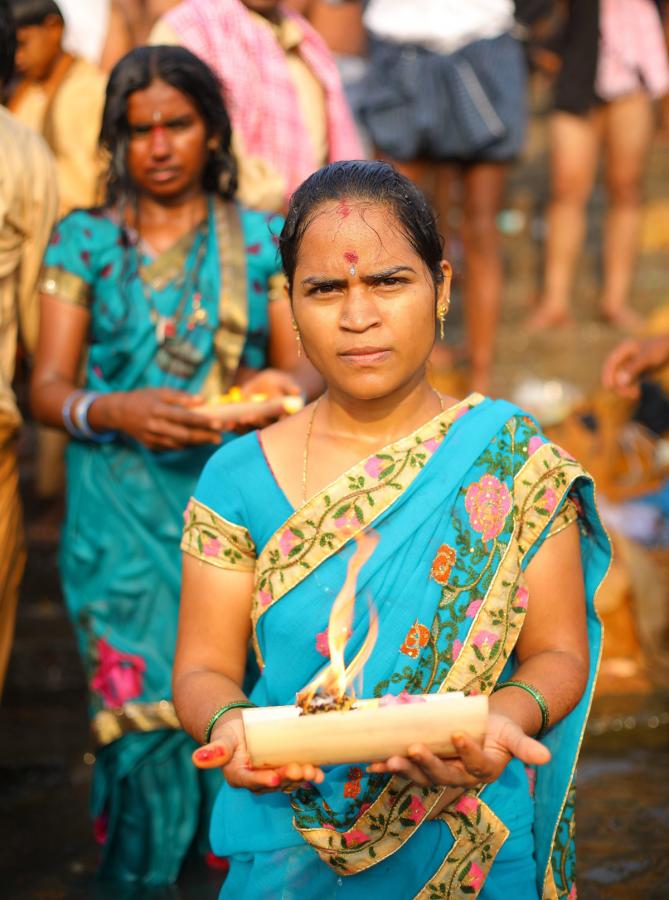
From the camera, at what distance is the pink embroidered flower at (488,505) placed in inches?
97.4

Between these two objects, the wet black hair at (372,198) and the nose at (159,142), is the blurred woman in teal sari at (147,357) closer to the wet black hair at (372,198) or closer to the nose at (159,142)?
the nose at (159,142)

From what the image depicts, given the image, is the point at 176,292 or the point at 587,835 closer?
the point at 176,292

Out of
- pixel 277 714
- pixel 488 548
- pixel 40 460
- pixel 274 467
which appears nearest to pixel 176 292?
pixel 274 467

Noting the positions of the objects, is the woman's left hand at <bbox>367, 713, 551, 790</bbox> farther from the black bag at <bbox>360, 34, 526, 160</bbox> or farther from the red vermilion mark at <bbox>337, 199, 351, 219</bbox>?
the black bag at <bbox>360, 34, 526, 160</bbox>

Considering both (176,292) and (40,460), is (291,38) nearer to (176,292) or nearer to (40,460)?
(176,292)

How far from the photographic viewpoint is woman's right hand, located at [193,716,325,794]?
2.09 m

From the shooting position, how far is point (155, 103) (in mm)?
3771

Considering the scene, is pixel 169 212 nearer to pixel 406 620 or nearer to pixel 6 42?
pixel 6 42

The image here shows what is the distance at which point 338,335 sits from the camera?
2422 millimetres

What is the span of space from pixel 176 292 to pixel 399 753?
6.80 feet

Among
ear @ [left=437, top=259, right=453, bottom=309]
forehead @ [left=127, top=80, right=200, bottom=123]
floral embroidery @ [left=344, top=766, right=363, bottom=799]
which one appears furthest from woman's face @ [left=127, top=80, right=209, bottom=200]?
floral embroidery @ [left=344, top=766, right=363, bottom=799]

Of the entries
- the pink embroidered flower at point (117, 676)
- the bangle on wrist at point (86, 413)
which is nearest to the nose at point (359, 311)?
the bangle on wrist at point (86, 413)

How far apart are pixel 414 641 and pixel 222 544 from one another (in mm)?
419

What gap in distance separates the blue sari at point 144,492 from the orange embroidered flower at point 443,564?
59.9 inches
